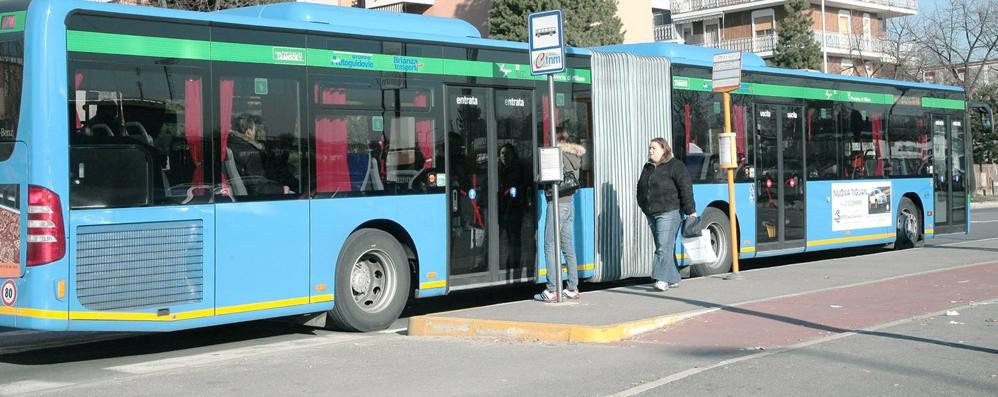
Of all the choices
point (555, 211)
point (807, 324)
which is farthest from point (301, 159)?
point (807, 324)

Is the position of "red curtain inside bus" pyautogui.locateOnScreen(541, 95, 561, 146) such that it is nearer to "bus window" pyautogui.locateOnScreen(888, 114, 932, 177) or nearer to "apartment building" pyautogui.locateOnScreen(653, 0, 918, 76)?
"bus window" pyautogui.locateOnScreen(888, 114, 932, 177)

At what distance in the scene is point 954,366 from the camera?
27.4 ft

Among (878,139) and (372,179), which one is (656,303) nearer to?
(372,179)

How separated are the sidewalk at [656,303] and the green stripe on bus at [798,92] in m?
2.79

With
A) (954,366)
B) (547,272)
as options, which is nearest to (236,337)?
(547,272)

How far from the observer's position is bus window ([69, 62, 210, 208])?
369 inches

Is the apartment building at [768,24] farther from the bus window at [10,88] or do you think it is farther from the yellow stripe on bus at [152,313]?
the bus window at [10,88]

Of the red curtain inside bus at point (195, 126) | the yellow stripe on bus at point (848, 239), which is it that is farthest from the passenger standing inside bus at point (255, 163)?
the yellow stripe on bus at point (848, 239)

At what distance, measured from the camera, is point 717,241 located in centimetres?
1695

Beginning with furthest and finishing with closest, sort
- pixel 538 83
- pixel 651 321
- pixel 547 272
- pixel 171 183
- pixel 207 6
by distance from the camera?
pixel 207 6 → pixel 538 83 → pixel 547 272 → pixel 651 321 → pixel 171 183

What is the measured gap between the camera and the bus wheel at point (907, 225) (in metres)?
20.5

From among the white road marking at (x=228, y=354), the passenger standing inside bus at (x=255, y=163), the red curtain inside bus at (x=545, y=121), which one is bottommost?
the white road marking at (x=228, y=354)

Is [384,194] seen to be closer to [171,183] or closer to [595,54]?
[171,183]

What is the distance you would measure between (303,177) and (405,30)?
2.30m
